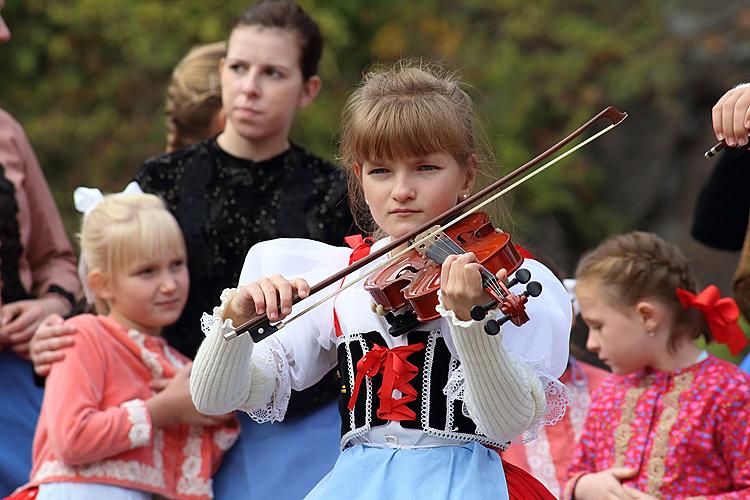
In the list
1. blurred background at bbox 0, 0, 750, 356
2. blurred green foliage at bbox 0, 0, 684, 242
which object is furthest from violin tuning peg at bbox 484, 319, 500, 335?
blurred background at bbox 0, 0, 750, 356

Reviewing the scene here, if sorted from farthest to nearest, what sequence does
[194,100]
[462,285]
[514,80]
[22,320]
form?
[514,80]
[194,100]
[22,320]
[462,285]

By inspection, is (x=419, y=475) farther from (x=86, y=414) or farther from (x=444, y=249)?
(x=86, y=414)

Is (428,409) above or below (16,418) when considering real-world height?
above

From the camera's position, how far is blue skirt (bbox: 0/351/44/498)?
4023 millimetres

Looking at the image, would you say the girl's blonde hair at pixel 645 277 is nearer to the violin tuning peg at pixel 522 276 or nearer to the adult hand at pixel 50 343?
the violin tuning peg at pixel 522 276

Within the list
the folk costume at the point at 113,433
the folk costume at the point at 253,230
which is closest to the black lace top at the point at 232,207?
the folk costume at the point at 253,230

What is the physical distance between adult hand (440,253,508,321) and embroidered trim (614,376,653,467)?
46.9 inches

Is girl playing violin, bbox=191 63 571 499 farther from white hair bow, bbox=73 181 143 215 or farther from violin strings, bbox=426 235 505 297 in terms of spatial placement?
white hair bow, bbox=73 181 143 215

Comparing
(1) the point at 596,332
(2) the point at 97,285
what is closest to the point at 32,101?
(2) the point at 97,285

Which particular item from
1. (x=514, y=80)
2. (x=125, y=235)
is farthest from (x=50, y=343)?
(x=514, y=80)

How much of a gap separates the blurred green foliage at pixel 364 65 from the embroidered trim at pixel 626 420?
4.73 meters

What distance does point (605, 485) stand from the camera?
347 centimetres

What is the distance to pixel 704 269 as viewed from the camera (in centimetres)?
902

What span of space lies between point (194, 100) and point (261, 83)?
24.1 inches
